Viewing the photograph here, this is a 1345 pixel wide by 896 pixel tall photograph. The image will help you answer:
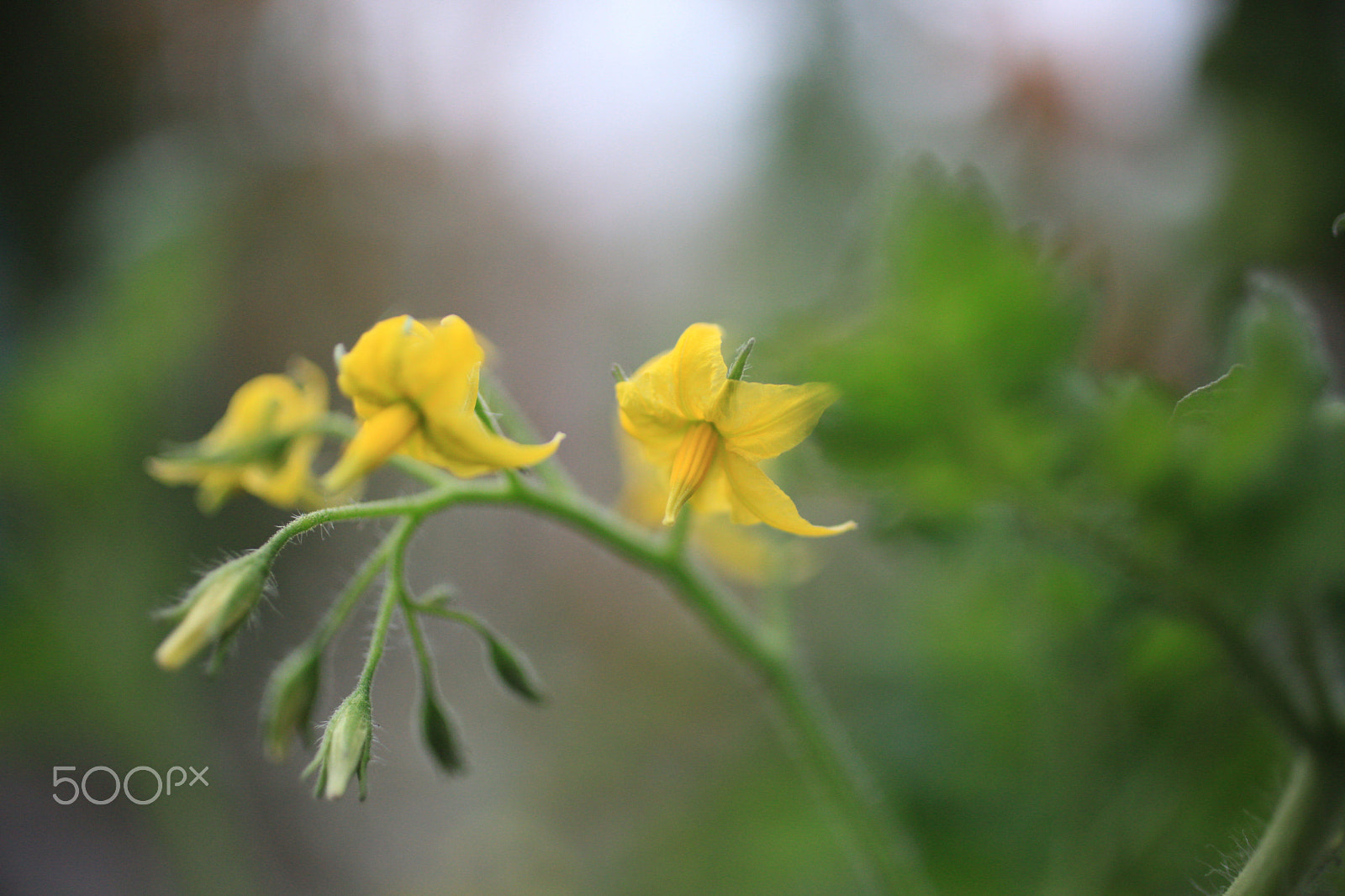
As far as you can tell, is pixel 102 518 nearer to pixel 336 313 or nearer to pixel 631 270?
pixel 336 313

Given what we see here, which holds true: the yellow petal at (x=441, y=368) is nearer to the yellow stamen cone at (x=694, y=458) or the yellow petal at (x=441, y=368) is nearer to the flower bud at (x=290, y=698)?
the yellow stamen cone at (x=694, y=458)

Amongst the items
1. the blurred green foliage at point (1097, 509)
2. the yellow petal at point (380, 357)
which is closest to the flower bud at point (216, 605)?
the yellow petal at point (380, 357)

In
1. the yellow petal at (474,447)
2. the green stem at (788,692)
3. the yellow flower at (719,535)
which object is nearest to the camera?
the yellow petal at (474,447)

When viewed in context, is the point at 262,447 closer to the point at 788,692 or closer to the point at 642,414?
the point at 642,414

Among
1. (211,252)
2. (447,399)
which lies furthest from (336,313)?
(447,399)

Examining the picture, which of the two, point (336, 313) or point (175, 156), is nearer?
point (175, 156)

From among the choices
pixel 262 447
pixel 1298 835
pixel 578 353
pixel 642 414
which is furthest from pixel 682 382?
pixel 578 353
